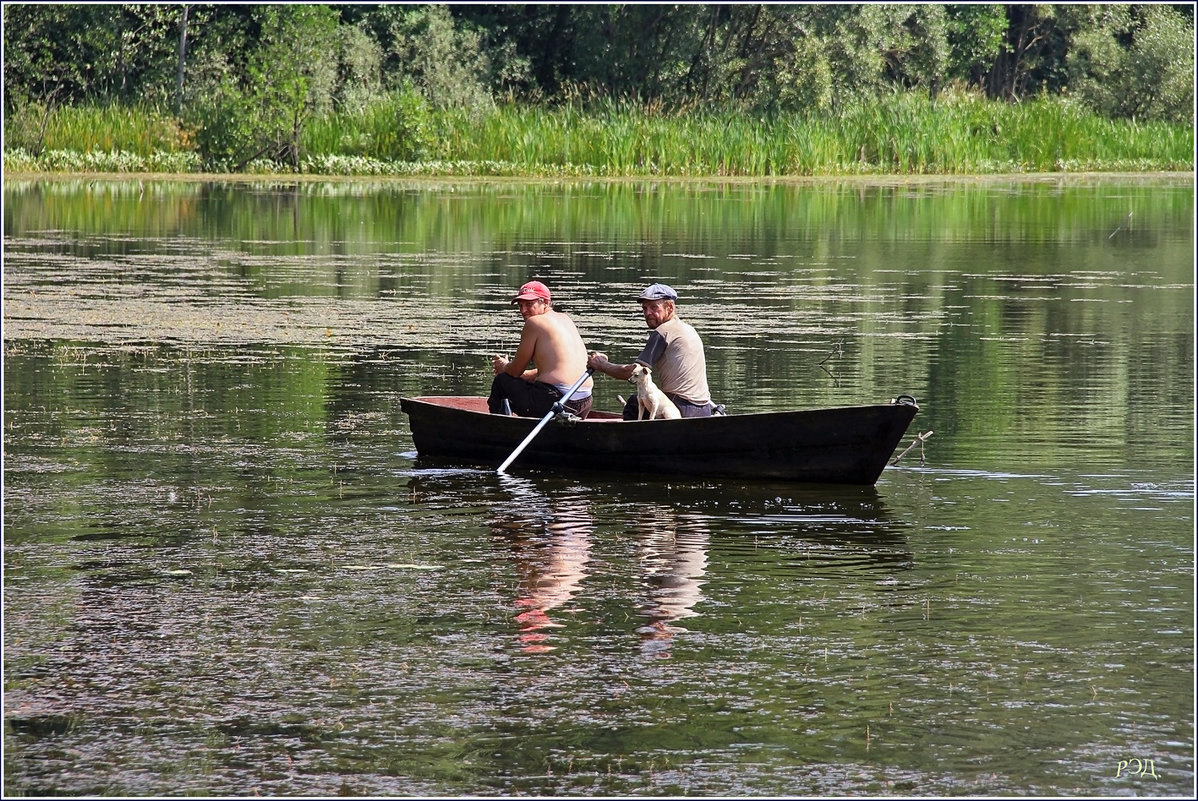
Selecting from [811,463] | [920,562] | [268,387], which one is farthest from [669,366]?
[268,387]

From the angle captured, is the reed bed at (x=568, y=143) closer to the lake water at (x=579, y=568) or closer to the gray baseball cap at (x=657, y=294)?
the lake water at (x=579, y=568)

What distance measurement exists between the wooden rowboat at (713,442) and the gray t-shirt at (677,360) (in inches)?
20.6

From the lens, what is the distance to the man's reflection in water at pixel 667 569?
7.88m

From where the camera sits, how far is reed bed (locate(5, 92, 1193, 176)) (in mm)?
41750

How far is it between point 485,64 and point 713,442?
38.6 m

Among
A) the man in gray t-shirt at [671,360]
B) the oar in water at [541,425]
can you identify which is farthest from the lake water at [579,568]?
the man in gray t-shirt at [671,360]

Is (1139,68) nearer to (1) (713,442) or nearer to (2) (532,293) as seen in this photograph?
(2) (532,293)

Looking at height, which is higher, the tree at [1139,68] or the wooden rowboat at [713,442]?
the tree at [1139,68]

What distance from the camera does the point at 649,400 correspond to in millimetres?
11664

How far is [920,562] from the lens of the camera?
30.2 feet

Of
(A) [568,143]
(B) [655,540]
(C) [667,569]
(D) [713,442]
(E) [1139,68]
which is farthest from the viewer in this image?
(E) [1139,68]

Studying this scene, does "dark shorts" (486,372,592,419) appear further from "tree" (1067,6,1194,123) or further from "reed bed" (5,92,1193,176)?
"tree" (1067,6,1194,123)

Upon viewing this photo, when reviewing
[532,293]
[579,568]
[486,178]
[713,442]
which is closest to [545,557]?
[579,568]

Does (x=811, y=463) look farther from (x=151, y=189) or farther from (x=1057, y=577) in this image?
(x=151, y=189)
